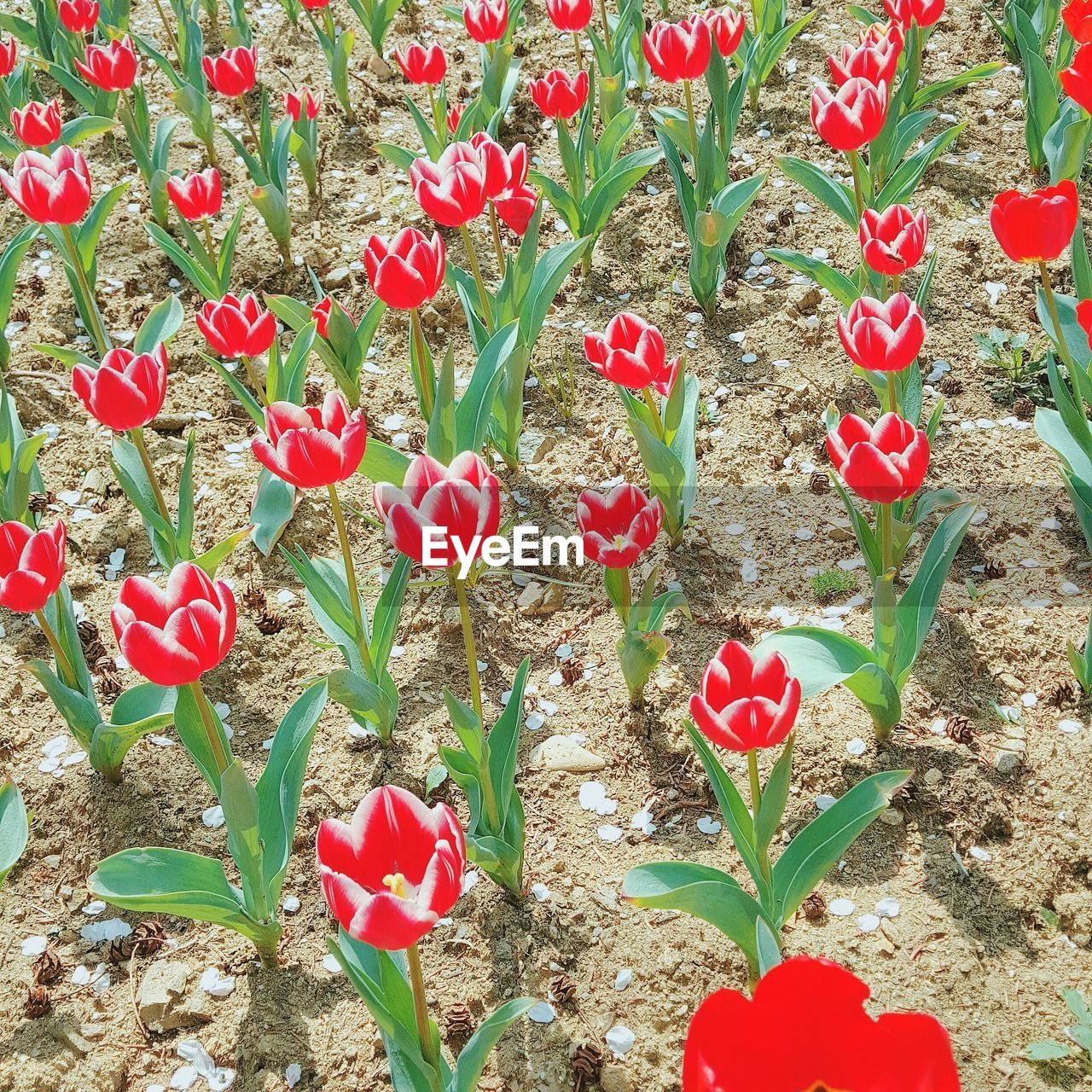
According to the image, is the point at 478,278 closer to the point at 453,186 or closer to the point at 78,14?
the point at 453,186

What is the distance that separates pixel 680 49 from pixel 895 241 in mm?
1186

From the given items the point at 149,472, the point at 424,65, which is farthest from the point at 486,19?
the point at 149,472

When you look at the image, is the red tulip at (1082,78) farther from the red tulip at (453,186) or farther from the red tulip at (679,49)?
the red tulip at (453,186)

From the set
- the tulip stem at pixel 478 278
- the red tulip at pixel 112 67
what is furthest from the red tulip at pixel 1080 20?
the red tulip at pixel 112 67

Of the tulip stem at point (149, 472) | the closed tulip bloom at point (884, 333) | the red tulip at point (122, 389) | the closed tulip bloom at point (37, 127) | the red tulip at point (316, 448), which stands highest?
the closed tulip bloom at point (37, 127)

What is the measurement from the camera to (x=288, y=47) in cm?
564

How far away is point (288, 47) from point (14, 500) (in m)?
3.60

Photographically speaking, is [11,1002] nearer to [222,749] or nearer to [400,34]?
[222,749]

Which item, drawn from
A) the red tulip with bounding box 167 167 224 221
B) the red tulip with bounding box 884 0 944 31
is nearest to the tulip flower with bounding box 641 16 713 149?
the red tulip with bounding box 884 0 944 31

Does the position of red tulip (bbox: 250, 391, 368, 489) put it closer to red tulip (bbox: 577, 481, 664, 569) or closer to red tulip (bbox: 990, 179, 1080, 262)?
red tulip (bbox: 577, 481, 664, 569)

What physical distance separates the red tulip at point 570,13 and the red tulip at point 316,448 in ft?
8.10

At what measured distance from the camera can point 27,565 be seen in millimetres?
2256

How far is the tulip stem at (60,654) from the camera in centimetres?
246

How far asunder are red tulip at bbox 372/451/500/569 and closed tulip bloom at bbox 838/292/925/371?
96 centimetres
